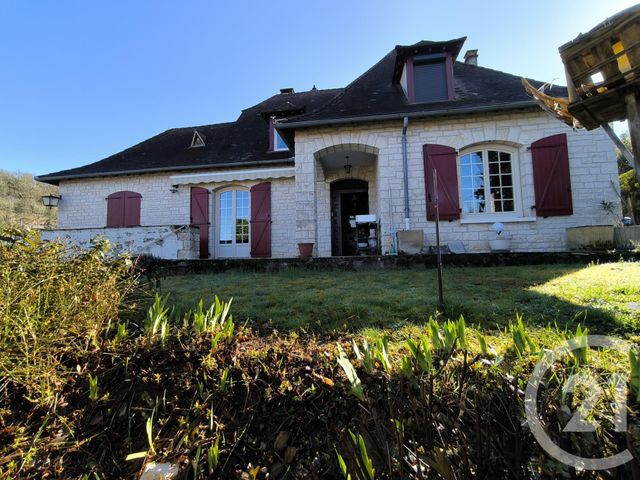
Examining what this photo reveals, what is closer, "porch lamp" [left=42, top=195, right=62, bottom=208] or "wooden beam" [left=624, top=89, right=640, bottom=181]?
"wooden beam" [left=624, top=89, right=640, bottom=181]

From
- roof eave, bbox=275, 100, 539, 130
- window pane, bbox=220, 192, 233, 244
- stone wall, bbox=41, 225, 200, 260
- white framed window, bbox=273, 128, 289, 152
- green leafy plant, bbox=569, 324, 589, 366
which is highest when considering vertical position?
white framed window, bbox=273, 128, 289, 152

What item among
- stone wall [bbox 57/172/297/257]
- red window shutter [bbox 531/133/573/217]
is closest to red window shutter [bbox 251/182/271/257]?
stone wall [bbox 57/172/297/257]

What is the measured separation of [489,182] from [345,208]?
501cm

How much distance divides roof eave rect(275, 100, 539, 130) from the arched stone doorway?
3205 millimetres

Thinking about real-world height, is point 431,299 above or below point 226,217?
below

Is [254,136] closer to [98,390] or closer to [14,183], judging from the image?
[98,390]

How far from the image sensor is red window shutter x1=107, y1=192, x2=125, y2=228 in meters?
11.8

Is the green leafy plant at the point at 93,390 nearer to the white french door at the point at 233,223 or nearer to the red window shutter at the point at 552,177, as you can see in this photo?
the red window shutter at the point at 552,177

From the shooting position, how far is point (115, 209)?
11875 millimetres

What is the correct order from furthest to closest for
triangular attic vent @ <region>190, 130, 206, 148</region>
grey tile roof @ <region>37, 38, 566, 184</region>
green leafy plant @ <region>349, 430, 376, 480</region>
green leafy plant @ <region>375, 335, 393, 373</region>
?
triangular attic vent @ <region>190, 130, 206, 148</region>, grey tile roof @ <region>37, 38, 566, 184</region>, green leafy plant @ <region>375, 335, 393, 373</region>, green leafy plant @ <region>349, 430, 376, 480</region>

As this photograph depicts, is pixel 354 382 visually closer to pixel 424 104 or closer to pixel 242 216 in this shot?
pixel 424 104

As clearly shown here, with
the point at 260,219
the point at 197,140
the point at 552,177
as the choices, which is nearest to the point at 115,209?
the point at 197,140

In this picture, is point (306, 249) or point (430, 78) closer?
point (306, 249)

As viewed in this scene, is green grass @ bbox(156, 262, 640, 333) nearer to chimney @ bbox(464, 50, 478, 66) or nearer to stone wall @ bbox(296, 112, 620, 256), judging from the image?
stone wall @ bbox(296, 112, 620, 256)
